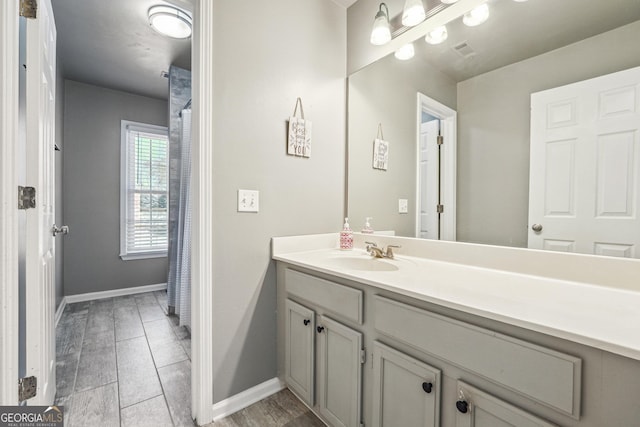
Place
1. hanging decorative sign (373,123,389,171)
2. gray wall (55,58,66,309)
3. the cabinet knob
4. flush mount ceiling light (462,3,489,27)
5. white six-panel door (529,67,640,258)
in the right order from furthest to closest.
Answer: gray wall (55,58,66,309)
hanging decorative sign (373,123,389,171)
flush mount ceiling light (462,3,489,27)
white six-panel door (529,67,640,258)
the cabinet knob

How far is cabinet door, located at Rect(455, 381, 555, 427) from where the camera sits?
687 millimetres

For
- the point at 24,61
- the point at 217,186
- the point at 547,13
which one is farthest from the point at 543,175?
the point at 24,61

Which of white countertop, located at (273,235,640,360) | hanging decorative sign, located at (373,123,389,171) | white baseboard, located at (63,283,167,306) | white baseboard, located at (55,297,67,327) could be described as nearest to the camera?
white countertop, located at (273,235,640,360)

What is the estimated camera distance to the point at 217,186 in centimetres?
142

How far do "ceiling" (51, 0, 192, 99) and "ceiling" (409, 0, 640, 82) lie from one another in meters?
1.35

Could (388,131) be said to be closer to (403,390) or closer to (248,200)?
(248,200)

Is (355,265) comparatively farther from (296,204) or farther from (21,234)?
(21,234)

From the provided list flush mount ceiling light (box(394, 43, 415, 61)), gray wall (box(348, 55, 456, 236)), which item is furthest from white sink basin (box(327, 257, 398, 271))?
flush mount ceiling light (box(394, 43, 415, 61))

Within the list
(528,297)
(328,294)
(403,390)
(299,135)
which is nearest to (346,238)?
(328,294)

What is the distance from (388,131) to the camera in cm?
179

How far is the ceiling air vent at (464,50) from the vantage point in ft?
4.48

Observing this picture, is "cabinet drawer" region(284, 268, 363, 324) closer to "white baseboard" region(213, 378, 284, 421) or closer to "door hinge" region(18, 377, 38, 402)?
"white baseboard" region(213, 378, 284, 421)

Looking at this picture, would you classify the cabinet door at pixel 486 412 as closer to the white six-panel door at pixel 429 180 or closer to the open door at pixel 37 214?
the white six-panel door at pixel 429 180

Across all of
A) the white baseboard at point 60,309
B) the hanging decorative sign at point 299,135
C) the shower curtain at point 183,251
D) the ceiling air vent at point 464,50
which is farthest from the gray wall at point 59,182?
the ceiling air vent at point 464,50
